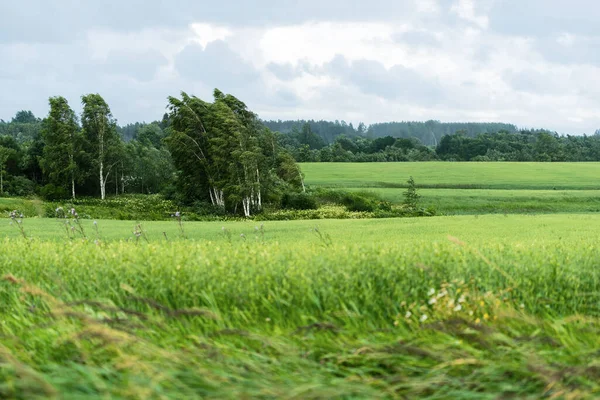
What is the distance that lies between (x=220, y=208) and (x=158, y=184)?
31817 millimetres

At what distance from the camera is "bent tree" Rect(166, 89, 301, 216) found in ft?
169

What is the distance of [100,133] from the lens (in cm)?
6900

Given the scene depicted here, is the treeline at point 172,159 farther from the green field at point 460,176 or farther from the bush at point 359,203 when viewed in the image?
the green field at point 460,176

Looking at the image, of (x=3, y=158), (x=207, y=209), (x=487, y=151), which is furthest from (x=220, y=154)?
(x=487, y=151)

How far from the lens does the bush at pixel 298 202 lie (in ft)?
177

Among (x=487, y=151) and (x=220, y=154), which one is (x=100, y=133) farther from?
(x=487, y=151)

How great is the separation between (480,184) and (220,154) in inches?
1292

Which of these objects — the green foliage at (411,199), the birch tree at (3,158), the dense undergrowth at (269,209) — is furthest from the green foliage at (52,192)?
the green foliage at (411,199)

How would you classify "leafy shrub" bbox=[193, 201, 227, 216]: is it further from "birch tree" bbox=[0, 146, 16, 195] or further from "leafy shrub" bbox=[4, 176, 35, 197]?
"birch tree" bbox=[0, 146, 16, 195]

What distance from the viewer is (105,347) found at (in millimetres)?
3760

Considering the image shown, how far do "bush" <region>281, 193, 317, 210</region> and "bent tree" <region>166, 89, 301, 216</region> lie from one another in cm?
132

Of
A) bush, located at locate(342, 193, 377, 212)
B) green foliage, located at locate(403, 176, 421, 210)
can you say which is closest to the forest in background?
bush, located at locate(342, 193, 377, 212)

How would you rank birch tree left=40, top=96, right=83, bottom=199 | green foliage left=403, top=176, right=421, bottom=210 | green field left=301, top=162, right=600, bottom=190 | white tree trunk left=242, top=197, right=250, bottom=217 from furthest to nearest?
1. green field left=301, top=162, right=600, bottom=190
2. birch tree left=40, top=96, right=83, bottom=199
3. white tree trunk left=242, top=197, right=250, bottom=217
4. green foliage left=403, top=176, right=421, bottom=210

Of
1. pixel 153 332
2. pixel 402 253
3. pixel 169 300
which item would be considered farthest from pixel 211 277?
pixel 402 253
